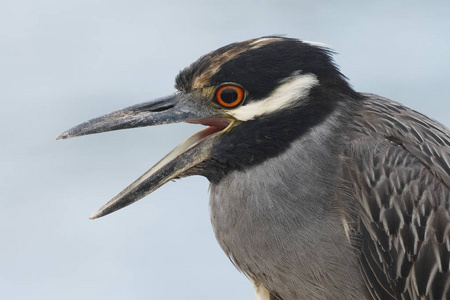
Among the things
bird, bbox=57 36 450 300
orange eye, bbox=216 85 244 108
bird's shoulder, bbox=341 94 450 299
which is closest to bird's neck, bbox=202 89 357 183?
bird, bbox=57 36 450 300

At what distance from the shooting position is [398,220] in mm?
3867

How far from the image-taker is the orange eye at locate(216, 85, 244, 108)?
3.79 m

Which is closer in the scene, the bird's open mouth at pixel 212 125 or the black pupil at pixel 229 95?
the black pupil at pixel 229 95

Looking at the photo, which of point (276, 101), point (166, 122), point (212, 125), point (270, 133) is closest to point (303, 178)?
point (270, 133)

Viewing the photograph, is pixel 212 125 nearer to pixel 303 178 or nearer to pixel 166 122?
pixel 166 122

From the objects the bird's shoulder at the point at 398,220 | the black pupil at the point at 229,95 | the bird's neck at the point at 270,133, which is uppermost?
the black pupil at the point at 229,95

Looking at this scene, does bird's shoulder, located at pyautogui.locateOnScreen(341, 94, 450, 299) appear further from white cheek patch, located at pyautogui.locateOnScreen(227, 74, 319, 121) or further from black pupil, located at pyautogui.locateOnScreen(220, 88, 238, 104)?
black pupil, located at pyautogui.locateOnScreen(220, 88, 238, 104)

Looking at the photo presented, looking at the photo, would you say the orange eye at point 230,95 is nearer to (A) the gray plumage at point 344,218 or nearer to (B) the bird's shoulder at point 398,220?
(A) the gray plumage at point 344,218

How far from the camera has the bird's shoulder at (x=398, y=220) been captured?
386 centimetres

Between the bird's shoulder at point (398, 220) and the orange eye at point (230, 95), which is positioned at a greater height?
the orange eye at point (230, 95)

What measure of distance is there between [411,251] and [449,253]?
188 millimetres

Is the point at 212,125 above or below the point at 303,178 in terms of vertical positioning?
above

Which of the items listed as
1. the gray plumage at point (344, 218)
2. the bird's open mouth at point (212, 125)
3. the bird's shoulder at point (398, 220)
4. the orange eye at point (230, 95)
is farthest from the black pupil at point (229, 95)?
the bird's shoulder at point (398, 220)

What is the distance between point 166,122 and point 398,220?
48.3 inches
